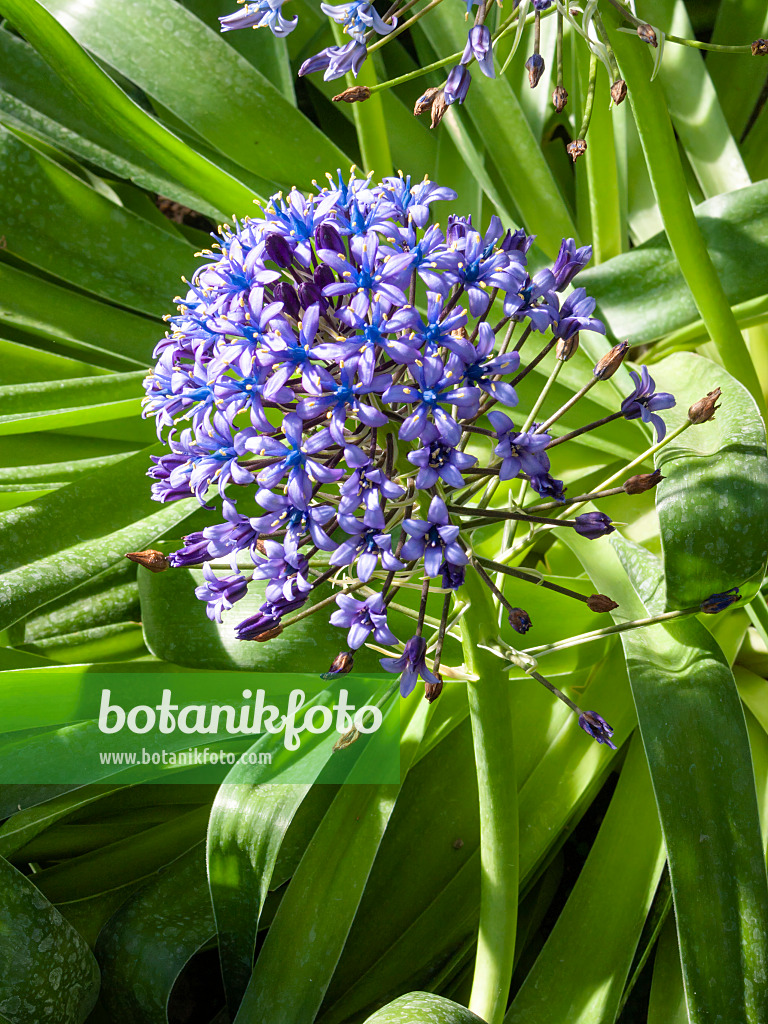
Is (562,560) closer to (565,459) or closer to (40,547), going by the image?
(565,459)

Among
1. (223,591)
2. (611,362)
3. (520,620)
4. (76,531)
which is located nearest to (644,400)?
A: (611,362)

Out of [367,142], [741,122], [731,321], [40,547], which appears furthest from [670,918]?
[741,122]

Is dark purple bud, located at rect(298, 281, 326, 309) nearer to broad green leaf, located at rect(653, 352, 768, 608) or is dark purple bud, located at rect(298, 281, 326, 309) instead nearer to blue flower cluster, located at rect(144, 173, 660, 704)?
blue flower cluster, located at rect(144, 173, 660, 704)

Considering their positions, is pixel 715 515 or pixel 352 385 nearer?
pixel 352 385

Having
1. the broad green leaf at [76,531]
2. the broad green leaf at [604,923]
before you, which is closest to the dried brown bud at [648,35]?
the broad green leaf at [76,531]

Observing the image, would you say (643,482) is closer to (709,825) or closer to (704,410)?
(704,410)

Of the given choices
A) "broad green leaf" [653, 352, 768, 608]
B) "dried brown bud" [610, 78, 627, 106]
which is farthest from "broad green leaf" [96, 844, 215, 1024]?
"dried brown bud" [610, 78, 627, 106]
